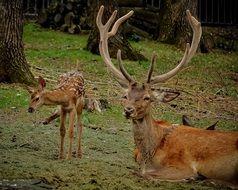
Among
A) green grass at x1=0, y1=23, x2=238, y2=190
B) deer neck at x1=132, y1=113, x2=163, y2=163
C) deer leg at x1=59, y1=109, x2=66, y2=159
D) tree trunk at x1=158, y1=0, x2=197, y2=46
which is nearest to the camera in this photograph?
green grass at x1=0, y1=23, x2=238, y2=190

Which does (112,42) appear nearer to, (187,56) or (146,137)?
(187,56)

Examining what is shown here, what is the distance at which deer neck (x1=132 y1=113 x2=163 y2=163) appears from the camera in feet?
26.0

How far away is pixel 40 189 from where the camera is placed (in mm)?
6805

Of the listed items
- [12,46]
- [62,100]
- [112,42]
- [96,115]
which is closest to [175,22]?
[112,42]

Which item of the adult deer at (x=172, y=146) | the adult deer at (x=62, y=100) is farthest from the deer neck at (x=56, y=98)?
the adult deer at (x=172, y=146)

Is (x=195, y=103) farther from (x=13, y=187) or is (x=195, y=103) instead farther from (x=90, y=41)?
(x=13, y=187)

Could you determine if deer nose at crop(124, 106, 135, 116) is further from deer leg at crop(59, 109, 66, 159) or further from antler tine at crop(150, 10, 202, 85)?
deer leg at crop(59, 109, 66, 159)

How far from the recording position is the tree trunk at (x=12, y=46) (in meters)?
13.4

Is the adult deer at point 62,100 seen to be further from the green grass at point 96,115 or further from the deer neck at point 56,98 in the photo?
the green grass at point 96,115

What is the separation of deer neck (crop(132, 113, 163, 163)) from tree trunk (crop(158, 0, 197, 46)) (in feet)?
43.3

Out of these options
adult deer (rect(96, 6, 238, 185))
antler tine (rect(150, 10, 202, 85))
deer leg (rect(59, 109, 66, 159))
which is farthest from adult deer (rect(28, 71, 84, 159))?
antler tine (rect(150, 10, 202, 85))

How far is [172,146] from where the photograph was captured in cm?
793

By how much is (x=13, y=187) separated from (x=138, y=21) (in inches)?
661

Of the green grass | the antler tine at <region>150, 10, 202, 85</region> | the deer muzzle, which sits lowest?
the green grass
